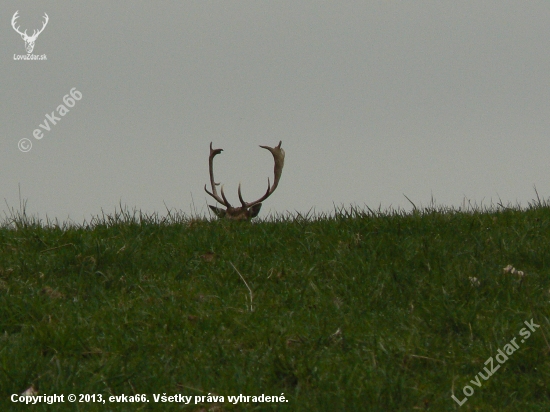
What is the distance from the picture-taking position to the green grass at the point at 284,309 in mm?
4680

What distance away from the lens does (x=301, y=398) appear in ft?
14.7

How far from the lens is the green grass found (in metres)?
4.68

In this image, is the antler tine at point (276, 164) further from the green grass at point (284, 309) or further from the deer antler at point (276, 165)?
the green grass at point (284, 309)

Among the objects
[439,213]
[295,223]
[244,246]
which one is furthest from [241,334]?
[439,213]

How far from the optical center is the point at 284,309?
232 inches

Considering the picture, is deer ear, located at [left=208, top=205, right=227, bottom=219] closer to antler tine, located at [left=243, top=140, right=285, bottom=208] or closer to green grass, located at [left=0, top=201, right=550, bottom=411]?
antler tine, located at [left=243, top=140, right=285, bottom=208]

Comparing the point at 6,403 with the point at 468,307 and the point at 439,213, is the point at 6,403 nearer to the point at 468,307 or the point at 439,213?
the point at 468,307

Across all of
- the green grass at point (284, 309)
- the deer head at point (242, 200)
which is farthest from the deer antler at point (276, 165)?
the green grass at point (284, 309)

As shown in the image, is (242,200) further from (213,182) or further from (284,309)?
(284,309)

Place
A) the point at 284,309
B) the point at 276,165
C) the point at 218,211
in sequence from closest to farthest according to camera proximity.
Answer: the point at 284,309 → the point at 218,211 → the point at 276,165

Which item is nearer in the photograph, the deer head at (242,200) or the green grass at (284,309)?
the green grass at (284,309)

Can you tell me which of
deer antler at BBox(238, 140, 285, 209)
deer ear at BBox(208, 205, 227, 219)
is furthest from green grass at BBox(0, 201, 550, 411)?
deer antler at BBox(238, 140, 285, 209)

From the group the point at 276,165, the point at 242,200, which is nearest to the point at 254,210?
the point at 242,200

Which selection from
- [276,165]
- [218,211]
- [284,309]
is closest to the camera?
[284,309]
